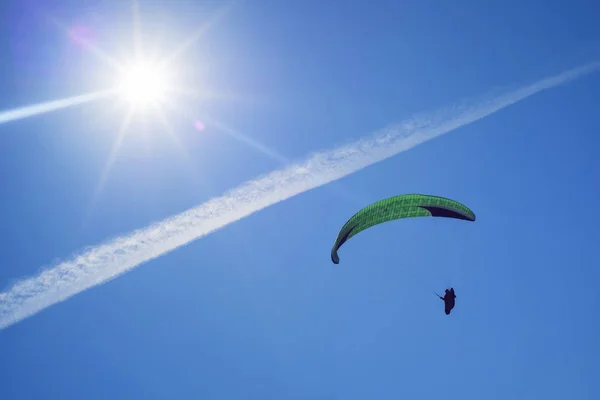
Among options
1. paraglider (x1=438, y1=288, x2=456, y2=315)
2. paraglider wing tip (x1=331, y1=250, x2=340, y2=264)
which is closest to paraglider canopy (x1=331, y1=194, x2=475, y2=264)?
paraglider wing tip (x1=331, y1=250, x2=340, y2=264)

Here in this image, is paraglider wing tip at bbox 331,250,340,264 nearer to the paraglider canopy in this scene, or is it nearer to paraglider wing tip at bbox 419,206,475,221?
the paraglider canopy

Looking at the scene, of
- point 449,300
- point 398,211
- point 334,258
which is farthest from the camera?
point 449,300

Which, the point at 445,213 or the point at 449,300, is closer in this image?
the point at 445,213

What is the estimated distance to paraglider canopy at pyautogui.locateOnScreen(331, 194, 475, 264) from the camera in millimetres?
25875

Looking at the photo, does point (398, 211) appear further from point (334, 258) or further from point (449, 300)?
point (449, 300)

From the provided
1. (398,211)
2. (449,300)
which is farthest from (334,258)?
(449,300)

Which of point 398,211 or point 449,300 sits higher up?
point 398,211

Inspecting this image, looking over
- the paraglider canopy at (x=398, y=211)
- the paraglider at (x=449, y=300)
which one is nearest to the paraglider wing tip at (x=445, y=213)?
the paraglider canopy at (x=398, y=211)

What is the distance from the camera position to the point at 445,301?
29.7m

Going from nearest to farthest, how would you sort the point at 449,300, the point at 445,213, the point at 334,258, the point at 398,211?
the point at 398,211 < the point at 334,258 < the point at 445,213 < the point at 449,300

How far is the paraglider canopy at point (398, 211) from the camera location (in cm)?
2588

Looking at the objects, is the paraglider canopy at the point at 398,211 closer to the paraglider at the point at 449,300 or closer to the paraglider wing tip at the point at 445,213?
the paraglider wing tip at the point at 445,213

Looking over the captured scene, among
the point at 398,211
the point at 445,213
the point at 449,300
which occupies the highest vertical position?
the point at 398,211

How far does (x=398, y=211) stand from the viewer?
26.7 m
